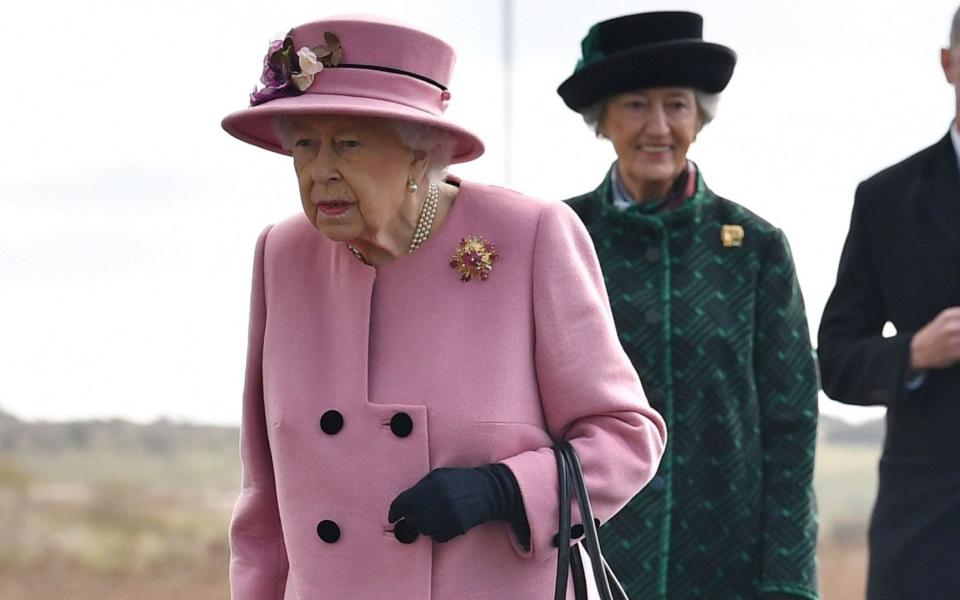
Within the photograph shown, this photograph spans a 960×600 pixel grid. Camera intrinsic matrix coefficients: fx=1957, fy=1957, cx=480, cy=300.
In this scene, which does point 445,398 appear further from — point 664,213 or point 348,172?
point 664,213

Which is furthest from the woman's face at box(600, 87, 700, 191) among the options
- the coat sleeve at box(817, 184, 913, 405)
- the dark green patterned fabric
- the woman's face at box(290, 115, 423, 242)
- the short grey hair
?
the woman's face at box(290, 115, 423, 242)

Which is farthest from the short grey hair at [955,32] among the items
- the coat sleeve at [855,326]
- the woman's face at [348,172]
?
the woman's face at [348,172]

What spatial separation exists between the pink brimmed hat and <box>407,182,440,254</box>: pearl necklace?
104mm

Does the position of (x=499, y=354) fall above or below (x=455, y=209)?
below

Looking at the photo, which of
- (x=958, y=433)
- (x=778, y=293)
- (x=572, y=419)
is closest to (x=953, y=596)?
(x=958, y=433)

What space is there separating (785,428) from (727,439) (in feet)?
0.46

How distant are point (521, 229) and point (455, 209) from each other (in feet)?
0.44

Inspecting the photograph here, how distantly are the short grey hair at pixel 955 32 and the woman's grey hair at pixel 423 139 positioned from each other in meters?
1.46

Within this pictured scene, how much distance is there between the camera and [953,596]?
4.27 meters

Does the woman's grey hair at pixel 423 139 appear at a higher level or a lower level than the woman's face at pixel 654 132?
lower

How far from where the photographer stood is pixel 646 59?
4680 mm

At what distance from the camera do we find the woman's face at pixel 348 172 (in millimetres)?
3240

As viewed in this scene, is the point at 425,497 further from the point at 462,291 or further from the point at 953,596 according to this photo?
the point at 953,596

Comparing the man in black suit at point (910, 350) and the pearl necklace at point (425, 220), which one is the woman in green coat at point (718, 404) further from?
the pearl necklace at point (425, 220)
